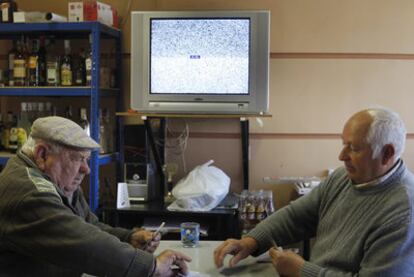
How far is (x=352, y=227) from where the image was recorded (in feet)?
6.00

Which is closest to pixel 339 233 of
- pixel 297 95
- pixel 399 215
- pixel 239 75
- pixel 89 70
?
pixel 399 215

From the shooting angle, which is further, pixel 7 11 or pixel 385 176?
pixel 7 11

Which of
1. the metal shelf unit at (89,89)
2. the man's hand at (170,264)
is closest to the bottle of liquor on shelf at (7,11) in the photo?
the metal shelf unit at (89,89)

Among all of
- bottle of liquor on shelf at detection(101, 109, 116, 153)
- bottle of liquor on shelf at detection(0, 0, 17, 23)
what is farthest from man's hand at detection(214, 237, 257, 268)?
bottle of liquor on shelf at detection(0, 0, 17, 23)

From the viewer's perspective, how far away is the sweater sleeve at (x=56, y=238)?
1.57 metres

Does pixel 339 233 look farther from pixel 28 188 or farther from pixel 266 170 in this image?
pixel 266 170

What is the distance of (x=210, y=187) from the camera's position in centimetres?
296

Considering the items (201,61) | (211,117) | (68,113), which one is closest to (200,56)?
(201,61)

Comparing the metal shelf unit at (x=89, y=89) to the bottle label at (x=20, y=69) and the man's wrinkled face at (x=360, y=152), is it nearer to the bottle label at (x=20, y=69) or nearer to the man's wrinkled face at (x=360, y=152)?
A: the bottle label at (x=20, y=69)

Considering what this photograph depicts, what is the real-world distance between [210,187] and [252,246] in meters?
0.93

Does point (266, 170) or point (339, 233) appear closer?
point (339, 233)

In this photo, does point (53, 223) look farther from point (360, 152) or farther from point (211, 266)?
point (360, 152)

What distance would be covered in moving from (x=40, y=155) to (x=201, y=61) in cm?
144

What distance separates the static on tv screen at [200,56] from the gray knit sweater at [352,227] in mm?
992
